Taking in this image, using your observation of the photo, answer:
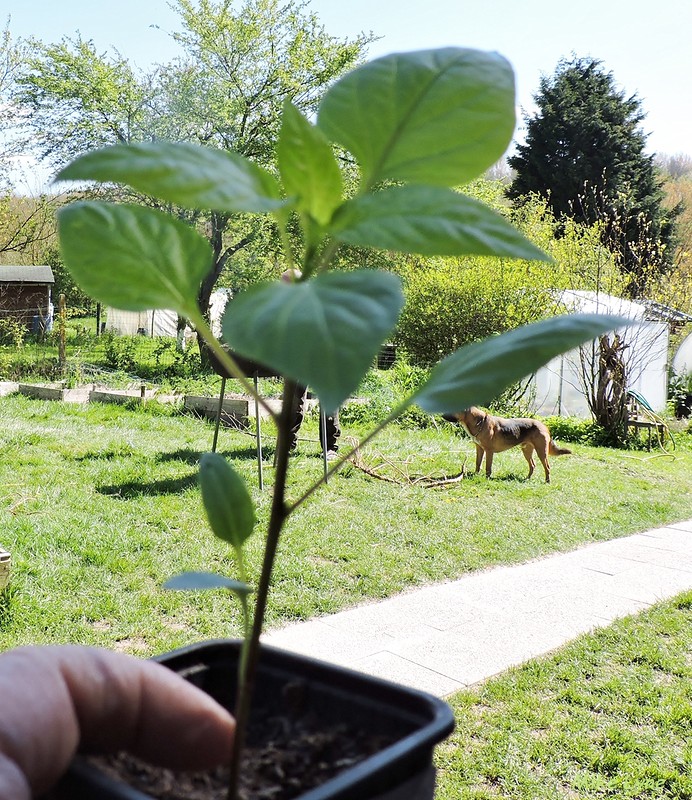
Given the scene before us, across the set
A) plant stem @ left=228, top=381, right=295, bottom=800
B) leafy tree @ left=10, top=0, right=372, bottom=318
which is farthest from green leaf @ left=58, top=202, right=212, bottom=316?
leafy tree @ left=10, top=0, right=372, bottom=318

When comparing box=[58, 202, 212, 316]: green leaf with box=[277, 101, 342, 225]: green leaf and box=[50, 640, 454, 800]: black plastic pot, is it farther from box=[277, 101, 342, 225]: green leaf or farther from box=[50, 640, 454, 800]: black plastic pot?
box=[50, 640, 454, 800]: black plastic pot

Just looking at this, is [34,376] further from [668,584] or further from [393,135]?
[393,135]

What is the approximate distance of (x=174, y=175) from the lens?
463mm

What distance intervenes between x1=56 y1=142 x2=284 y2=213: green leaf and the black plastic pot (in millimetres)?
339

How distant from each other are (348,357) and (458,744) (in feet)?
10.2

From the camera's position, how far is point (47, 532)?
5.11 metres

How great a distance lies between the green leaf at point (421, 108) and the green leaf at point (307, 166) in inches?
0.9

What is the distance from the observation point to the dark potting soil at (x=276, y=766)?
53 centimetres

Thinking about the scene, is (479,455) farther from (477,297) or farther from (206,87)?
(206,87)

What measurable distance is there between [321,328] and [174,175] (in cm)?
16

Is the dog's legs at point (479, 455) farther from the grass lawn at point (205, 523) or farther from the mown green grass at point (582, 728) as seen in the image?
the mown green grass at point (582, 728)

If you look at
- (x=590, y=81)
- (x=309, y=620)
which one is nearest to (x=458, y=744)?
(x=309, y=620)

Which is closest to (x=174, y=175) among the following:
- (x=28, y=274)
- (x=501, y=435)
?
(x=501, y=435)

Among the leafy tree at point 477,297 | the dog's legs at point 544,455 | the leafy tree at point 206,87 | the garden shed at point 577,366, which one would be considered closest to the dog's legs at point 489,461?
the dog's legs at point 544,455
